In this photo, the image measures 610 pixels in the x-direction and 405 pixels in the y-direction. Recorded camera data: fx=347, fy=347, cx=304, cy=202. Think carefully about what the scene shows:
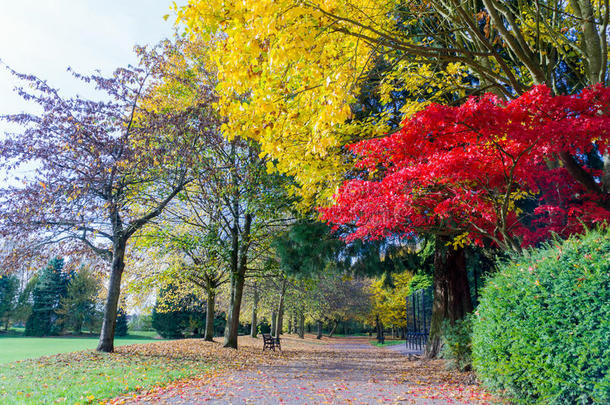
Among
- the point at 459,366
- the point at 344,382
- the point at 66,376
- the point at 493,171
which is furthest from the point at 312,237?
the point at 66,376

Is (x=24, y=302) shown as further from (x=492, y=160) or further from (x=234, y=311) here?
(x=492, y=160)

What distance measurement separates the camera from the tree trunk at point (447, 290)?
33.7 ft

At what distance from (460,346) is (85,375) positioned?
26.8ft

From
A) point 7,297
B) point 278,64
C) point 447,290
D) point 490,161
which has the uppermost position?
point 278,64

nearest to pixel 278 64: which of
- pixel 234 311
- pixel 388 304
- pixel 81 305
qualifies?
pixel 234 311

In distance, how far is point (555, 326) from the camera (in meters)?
3.80

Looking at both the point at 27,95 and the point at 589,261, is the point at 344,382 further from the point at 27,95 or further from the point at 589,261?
the point at 27,95

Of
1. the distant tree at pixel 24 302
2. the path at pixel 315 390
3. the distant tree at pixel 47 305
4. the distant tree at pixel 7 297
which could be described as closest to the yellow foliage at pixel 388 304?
the path at pixel 315 390

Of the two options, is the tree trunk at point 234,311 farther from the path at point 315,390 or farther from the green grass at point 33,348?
the green grass at point 33,348

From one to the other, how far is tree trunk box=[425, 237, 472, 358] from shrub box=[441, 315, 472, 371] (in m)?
1.60

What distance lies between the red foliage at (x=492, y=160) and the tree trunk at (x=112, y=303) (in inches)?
301

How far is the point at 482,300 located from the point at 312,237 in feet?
18.1

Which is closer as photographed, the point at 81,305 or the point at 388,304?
the point at 388,304

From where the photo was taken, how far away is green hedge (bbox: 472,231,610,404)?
132 inches
